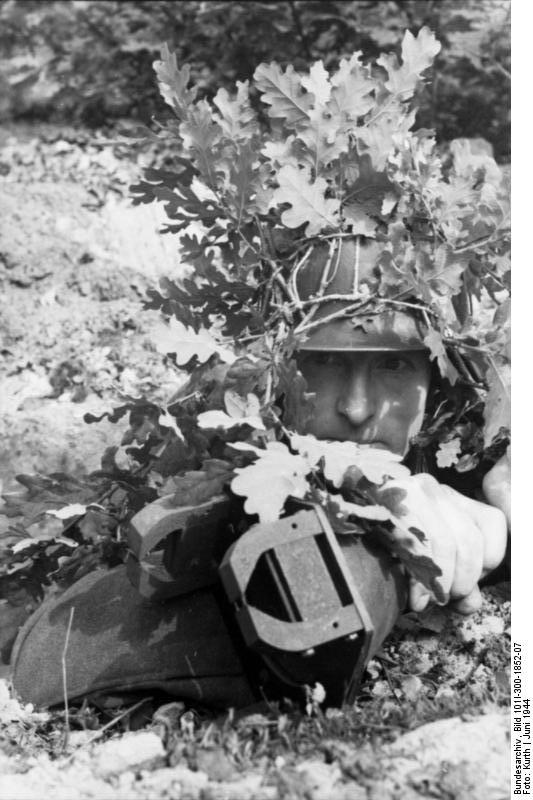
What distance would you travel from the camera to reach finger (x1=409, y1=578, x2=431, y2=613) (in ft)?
8.89

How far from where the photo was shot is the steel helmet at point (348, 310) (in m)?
2.87

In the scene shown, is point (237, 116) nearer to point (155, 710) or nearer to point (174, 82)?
point (174, 82)

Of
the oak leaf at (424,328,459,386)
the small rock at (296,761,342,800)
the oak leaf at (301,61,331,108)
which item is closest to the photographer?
the small rock at (296,761,342,800)

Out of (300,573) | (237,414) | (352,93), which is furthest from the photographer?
(352,93)

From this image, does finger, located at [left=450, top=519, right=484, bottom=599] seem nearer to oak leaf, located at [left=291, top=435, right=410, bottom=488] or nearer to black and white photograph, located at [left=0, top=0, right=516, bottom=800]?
black and white photograph, located at [left=0, top=0, right=516, bottom=800]

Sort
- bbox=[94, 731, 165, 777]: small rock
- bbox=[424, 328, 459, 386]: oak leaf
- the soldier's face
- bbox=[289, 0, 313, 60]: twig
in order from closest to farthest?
1. bbox=[94, 731, 165, 777]: small rock
2. bbox=[424, 328, 459, 386]: oak leaf
3. the soldier's face
4. bbox=[289, 0, 313, 60]: twig

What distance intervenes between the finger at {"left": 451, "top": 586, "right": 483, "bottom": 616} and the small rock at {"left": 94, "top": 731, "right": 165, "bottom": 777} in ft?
3.00

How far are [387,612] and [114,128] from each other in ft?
16.0

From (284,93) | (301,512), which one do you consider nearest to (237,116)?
(284,93)

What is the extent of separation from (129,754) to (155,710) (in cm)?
52

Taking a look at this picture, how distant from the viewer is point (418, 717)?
2.48 meters

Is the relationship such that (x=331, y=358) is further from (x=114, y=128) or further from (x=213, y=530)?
(x=114, y=128)

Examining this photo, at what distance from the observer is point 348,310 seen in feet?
9.45

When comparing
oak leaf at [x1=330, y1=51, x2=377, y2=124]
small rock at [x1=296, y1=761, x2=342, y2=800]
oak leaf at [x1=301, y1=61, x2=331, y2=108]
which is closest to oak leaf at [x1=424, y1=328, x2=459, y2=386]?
oak leaf at [x1=330, y1=51, x2=377, y2=124]
